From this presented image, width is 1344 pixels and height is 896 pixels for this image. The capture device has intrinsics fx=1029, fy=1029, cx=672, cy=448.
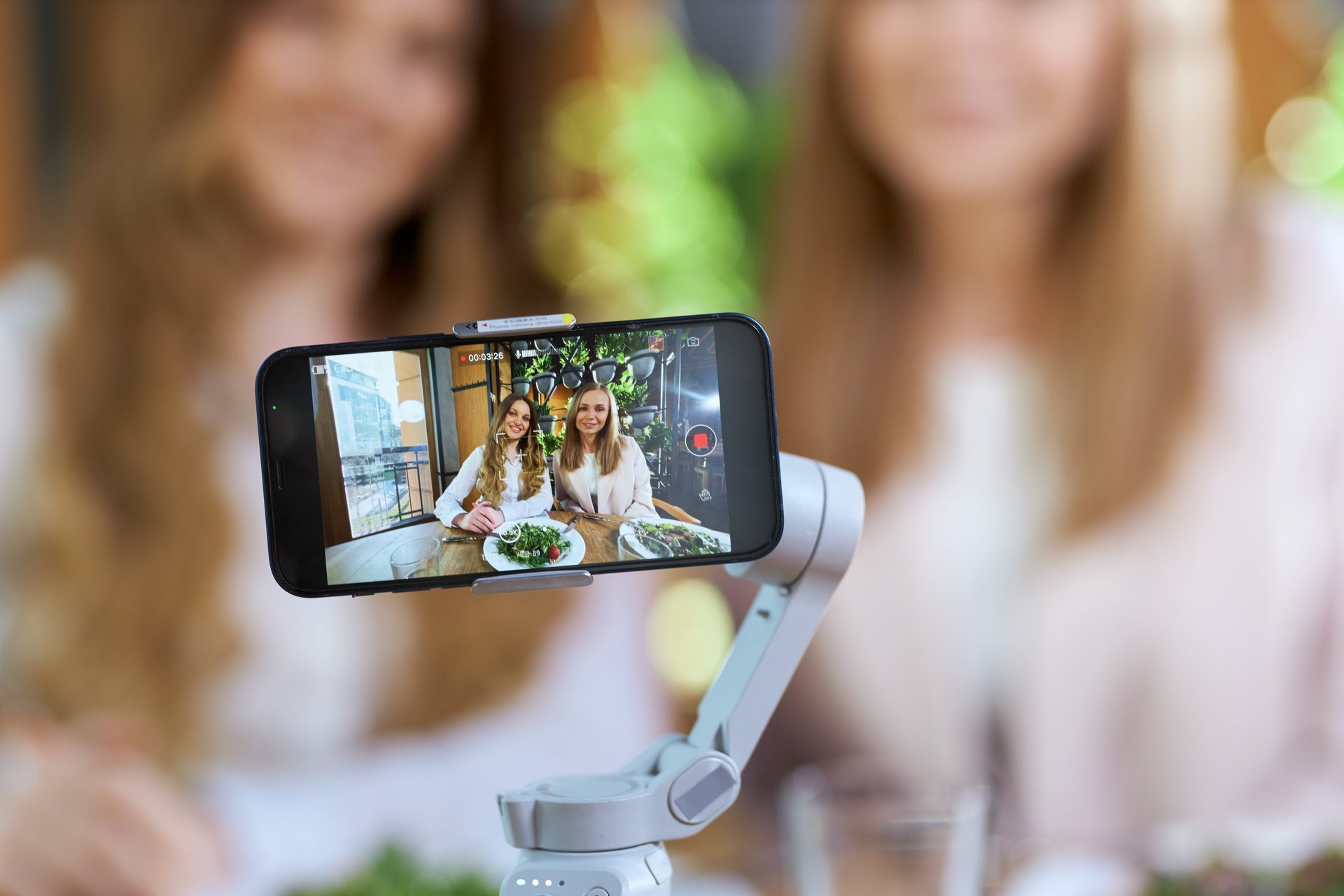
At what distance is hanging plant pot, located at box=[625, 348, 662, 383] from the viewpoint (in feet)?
1.36

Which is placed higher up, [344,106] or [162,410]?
[344,106]

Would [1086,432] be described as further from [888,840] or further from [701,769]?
[701,769]

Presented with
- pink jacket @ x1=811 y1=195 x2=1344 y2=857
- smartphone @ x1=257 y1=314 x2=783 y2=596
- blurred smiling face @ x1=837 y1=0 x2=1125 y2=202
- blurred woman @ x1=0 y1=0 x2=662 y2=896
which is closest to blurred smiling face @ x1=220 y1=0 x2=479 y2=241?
Answer: blurred woman @ x1=0 y1=0 x2=662 y2=896

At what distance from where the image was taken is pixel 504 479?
1.37ft

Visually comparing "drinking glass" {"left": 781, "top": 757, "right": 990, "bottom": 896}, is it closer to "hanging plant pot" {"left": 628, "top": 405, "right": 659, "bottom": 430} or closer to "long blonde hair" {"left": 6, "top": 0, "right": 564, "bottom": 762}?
"hanging plant pot" {"left": 628, "top": 405, "right": 659, "bottom": 430}

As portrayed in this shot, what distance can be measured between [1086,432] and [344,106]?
96 centimetres

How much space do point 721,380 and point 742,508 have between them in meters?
0.05

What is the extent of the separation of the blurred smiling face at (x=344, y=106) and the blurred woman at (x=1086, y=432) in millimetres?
452

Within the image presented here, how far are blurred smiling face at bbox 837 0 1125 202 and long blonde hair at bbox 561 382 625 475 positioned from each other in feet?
3.01

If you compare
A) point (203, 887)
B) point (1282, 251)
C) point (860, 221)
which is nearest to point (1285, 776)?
point (1282, 251)

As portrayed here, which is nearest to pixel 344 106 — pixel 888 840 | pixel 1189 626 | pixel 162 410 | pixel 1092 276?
pixel 162 410

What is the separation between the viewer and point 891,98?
1.21 m

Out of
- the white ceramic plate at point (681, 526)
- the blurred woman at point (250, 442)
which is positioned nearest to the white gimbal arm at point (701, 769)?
the white ceramic plate at point (681, 526)

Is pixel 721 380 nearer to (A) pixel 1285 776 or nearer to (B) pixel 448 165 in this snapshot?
(B) pixel 448 165
